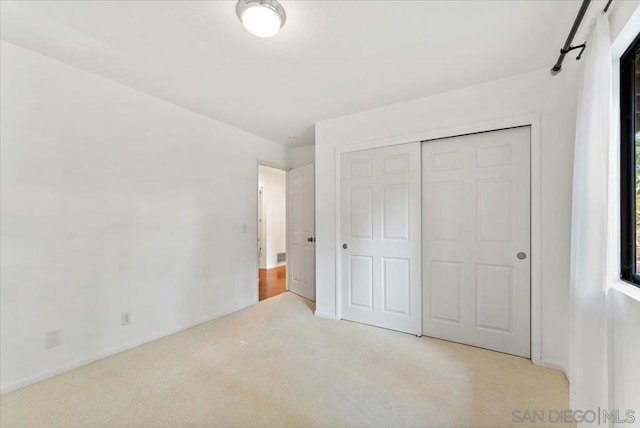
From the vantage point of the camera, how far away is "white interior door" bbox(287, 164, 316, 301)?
4.25m

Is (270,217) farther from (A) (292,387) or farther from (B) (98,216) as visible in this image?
(A) (292,387)

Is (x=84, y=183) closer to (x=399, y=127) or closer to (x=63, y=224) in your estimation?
(x=63, y=224)

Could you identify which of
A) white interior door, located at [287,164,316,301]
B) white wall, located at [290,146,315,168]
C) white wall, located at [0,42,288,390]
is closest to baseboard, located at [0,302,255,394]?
white wall, located at [0,42,288,390]

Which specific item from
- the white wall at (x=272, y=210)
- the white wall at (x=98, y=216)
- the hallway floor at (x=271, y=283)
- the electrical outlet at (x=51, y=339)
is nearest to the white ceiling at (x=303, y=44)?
the white wall at (x=98, y=216)

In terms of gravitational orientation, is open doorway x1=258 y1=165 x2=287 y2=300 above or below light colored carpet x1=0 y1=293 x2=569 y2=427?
above

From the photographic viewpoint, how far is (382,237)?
3.07 metres

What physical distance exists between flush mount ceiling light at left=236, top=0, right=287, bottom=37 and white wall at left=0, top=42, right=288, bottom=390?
173 centimetres

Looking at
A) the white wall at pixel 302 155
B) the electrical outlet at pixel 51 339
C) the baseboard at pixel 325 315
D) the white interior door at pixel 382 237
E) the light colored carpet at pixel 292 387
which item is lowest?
the baseboard at pixel 325 315

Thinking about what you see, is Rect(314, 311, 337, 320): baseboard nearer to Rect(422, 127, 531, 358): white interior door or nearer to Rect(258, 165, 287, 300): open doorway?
Rect(422, 127, 531, 358): white interior door

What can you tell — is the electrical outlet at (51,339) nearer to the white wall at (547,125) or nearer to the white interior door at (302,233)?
the white interior door at (302,233)

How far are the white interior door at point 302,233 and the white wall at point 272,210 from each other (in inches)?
72.8

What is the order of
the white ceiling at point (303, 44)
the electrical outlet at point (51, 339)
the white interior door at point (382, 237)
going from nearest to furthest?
the white ceiling at point (303, 44)
the electrical outlet at point (51, 339)
the white interior door at point (382, 237)

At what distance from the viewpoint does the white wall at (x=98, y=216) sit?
6.55 ft

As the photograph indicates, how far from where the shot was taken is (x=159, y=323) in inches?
112
